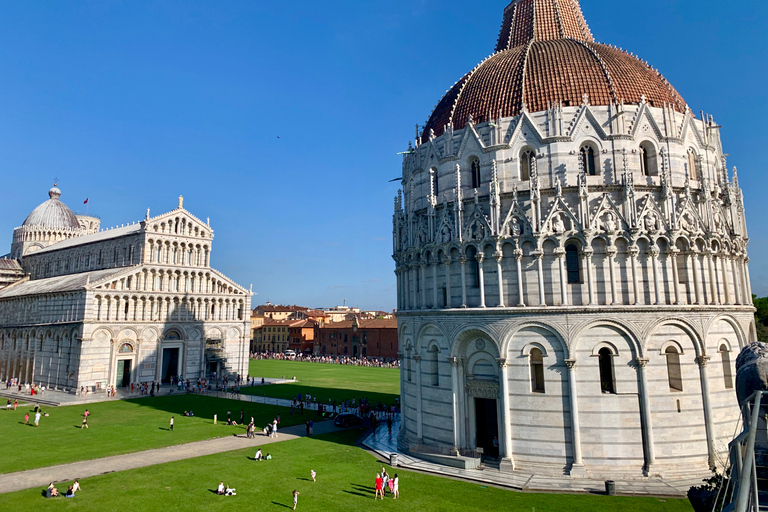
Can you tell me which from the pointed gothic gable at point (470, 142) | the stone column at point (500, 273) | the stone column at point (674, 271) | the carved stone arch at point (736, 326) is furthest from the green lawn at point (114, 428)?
the carved stone arch at point (736, 326)

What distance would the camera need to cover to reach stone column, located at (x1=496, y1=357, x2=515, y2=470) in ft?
86.8

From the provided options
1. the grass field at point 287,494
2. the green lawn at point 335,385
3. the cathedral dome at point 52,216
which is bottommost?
the grass field at point 287,494

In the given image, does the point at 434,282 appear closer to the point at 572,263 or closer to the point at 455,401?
the point at 455,401

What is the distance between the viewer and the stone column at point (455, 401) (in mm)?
A: 28422

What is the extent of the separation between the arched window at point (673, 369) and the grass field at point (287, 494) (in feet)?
20.6

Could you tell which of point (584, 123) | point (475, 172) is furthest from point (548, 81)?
point (475, 172)

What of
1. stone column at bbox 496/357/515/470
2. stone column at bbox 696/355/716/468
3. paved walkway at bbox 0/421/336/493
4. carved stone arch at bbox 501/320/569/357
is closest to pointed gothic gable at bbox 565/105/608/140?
carved stone arch at bbox 501/320/569/357

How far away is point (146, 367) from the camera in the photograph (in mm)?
59219

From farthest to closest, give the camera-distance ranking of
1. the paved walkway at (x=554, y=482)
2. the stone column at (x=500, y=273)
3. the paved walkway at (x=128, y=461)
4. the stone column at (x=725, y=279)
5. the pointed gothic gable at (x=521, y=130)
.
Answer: the pointed gothic gable at (x=521, y=130) → the stone column at (x=725, y=279) → the stone column at (x=500, y=273) → the paved walkway at (x=128, y=461) → the paved walkway at (x=554, y=482)

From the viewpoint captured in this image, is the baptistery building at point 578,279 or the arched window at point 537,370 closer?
the baptistery building at point 578,279

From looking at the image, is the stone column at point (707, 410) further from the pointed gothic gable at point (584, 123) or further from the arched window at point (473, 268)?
the pointed gothic gable at point (584, 123)

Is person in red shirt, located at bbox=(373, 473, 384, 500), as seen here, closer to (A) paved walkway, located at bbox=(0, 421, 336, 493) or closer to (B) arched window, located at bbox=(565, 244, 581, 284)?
(A) paved walkway, located at bbox=(0, 421, 336, 493)

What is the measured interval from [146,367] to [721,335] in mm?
55489

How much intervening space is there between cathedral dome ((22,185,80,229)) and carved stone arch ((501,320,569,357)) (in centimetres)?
8495
